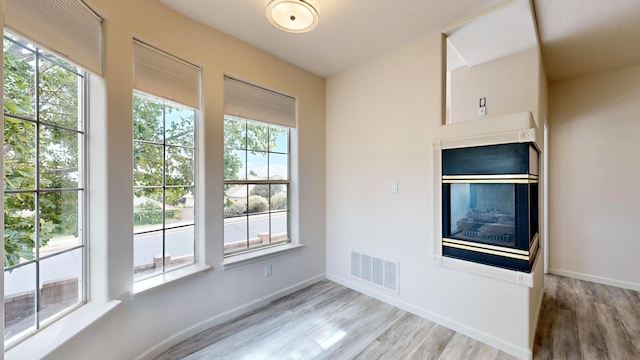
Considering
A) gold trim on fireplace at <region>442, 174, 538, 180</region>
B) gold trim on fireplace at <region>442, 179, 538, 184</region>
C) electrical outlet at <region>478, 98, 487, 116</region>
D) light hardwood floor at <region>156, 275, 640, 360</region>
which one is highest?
electrical outlet at <region>478, 98, 487, 116</region>

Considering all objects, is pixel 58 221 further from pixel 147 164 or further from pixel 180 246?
pixel 180 246

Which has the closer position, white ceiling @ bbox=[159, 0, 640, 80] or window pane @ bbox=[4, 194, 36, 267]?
window pane @ bbox=[4, 194, 36, 267]

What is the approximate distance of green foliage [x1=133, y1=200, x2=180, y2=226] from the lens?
1954 millimetres

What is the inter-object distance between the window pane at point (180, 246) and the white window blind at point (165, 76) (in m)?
1.16

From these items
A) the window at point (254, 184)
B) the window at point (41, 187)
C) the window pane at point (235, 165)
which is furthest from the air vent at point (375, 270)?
the window at point (41, 187)

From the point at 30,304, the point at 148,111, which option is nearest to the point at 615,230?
the point at 148,111

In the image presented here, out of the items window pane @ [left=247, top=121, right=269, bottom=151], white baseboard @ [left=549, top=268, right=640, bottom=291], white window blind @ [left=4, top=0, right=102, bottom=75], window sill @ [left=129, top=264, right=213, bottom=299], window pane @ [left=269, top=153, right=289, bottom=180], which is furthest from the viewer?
white baseboard @ [left=549, top=268, right=640, bottom=291]

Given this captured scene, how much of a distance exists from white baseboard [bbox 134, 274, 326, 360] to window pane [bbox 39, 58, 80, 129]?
176 cm

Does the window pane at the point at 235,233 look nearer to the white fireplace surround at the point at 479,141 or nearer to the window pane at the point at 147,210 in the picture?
the window pane at the point at 147,210

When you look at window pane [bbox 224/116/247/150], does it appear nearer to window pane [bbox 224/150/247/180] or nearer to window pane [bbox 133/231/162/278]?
window pane [bbox 224/150/247/180]

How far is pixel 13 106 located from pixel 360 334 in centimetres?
287

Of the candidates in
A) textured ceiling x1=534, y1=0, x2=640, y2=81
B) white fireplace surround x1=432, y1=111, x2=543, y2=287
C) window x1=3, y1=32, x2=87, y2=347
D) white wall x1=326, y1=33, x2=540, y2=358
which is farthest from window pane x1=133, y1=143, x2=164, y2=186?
textured ceiling x1=534, y1=0, x2=640, y2=81

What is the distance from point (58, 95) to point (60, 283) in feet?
3.84

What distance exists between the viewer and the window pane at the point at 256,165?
9.11 ft
